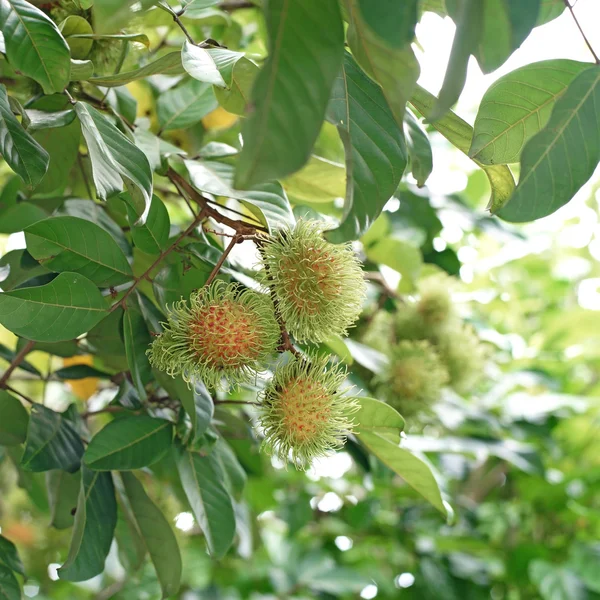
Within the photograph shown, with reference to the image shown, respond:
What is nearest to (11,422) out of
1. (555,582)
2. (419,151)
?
(419,151)

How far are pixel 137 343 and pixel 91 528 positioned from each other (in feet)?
0.77

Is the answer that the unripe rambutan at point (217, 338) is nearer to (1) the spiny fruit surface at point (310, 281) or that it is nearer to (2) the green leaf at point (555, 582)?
(1) the spiny fruit surface at point (310, 281)

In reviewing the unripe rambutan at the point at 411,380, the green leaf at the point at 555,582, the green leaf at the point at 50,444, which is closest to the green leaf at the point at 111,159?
the green leaf at the point at 50,444

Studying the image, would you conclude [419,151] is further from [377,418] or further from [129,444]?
[129,444]

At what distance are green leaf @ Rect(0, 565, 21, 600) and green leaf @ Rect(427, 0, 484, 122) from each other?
2.51 feet

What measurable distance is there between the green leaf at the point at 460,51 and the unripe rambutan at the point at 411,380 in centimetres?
96

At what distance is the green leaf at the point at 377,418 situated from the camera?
832mm

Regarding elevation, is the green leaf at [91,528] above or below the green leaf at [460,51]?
below

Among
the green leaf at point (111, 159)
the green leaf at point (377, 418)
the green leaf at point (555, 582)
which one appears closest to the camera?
the green leaf at point (111, 159)

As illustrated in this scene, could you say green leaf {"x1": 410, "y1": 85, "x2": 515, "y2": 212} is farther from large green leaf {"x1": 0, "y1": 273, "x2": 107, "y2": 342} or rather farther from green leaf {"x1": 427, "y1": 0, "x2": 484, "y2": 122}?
large green leaf {"x1": 0, "y1": 273, "x2": 107, "y2": 342}

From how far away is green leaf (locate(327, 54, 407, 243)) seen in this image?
52 cm

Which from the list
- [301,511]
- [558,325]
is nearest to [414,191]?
[558,325]

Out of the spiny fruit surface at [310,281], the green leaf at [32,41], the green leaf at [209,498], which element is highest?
the green leaf at [32,41]

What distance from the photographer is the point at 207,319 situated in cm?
72
